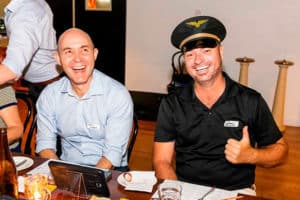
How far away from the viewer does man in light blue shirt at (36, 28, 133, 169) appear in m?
1.98

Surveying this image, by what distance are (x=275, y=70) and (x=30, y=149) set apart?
3.36 m

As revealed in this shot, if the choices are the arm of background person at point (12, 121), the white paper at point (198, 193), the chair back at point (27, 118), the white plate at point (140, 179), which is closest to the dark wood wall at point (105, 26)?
the chair back at point (27, 118)

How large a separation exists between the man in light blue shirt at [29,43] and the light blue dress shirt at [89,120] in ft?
1.16

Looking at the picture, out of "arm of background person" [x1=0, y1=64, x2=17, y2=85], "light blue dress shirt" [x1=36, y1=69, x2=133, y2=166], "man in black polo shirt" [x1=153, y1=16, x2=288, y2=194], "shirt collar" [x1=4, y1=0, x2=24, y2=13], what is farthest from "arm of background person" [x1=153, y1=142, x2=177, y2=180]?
"shirt collar" [x1=4, y1=0, x2=24, y2=13]

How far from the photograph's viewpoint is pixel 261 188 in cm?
312

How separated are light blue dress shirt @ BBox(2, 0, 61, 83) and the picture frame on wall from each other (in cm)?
274

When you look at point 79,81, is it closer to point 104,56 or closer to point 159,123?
point 159,123

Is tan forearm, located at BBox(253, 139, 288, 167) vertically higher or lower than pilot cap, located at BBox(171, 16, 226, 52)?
lower

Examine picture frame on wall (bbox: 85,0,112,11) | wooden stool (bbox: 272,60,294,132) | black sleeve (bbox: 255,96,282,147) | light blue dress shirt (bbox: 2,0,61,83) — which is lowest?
wooden stool (bbox: 272,60,294,132)

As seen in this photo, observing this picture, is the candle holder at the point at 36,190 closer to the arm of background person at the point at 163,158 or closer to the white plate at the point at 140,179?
the white plate at the point at 140,179

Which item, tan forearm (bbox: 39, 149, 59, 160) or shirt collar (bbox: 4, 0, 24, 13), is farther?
shirt collar (bbox: 4, 0, 24, 13)

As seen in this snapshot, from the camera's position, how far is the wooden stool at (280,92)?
4337 millimetres

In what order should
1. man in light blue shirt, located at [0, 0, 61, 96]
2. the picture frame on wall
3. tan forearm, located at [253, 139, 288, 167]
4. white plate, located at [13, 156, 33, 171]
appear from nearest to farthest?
1. white plate, located at [13, 156, 33, 171]
2. tan forearm, located at [253, 139, 288, 167]
3. man in light blue shirt, located at [0, 0, 61, 96]
4. the picture frame on wall

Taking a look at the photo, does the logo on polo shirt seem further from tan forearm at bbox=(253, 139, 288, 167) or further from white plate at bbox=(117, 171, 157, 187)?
white plate at bbox=(117, 171, 157, 187)
